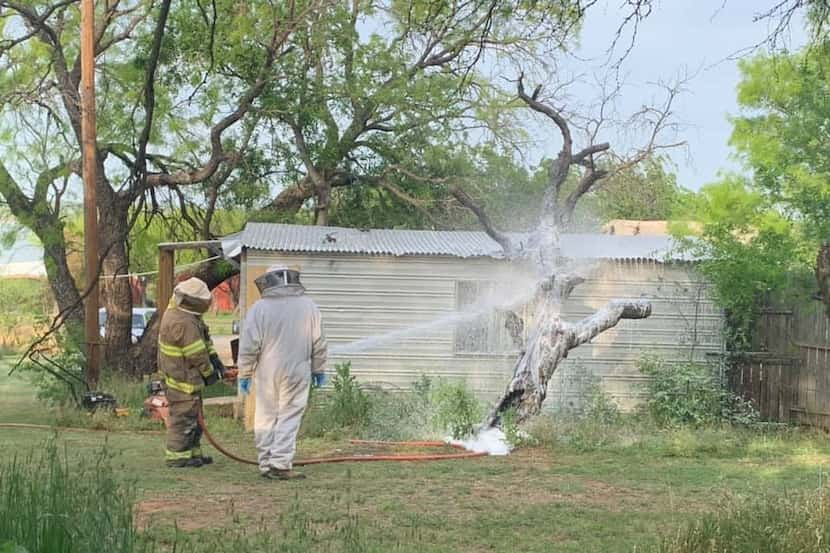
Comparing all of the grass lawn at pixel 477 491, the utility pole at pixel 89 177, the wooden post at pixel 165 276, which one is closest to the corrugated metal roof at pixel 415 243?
the wooden post at pixel 165 276

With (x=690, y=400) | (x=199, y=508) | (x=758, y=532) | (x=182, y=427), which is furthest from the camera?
(x=690, y=400)

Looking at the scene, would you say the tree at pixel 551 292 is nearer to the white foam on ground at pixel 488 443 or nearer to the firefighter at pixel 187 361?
the white foam on ground at pixel 488 443

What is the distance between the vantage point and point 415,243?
14555 millimetres

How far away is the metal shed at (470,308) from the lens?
13.7 metres

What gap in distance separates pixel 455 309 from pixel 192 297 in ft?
18.4

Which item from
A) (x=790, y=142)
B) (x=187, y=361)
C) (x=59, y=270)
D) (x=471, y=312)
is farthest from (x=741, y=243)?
(x=59, y=270)

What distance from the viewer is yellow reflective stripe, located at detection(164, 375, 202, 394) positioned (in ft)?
30.0

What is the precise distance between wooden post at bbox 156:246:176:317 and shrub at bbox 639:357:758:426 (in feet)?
23.3

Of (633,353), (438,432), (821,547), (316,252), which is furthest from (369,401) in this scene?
(821,547)

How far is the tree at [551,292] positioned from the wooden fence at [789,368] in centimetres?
319

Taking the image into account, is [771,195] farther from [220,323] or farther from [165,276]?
[220,323]

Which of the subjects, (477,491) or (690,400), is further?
(690,400)

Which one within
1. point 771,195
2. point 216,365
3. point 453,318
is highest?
point 771,195

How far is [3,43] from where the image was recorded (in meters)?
17.1
